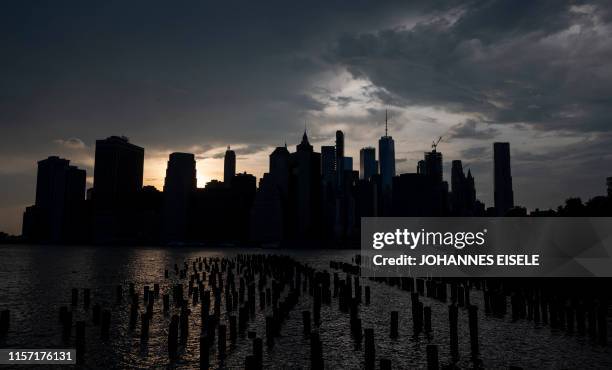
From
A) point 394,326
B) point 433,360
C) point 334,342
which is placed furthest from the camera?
point 394,326

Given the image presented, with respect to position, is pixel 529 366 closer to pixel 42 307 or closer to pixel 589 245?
pixel 42 307

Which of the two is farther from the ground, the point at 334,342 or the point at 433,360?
the point at 433,360

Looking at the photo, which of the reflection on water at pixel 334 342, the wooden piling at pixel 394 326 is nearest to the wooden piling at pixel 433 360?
the reflection on water at pixel 334 342

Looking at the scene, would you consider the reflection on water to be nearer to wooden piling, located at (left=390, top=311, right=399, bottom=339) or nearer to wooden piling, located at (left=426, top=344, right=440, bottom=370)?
wooden piling, located at (left=390, top=311, right=399, bottom=339)

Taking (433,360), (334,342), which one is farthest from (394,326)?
(433,360)

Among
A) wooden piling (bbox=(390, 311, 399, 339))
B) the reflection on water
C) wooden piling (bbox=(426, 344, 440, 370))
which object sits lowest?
the reflection on water

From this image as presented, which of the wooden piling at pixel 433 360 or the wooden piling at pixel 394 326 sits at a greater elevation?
the wooden piling at pixel 433 360

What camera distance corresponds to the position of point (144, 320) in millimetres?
32656

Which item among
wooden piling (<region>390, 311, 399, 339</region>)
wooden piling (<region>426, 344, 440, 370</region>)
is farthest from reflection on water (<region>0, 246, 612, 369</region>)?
wooden piling (<region>426, 344, 440, 370</region>)

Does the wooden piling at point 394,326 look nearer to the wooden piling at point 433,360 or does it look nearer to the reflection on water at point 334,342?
the reflection on water at point 334,342

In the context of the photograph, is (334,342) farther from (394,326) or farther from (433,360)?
(433,360)

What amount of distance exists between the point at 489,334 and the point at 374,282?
38.8m

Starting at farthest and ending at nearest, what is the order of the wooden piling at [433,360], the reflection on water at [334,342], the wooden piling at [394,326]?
the wooden piling at [394,326], the reflection on water at [334,342], the wooden piling at [433,360]

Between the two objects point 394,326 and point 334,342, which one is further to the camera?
point 394,326
